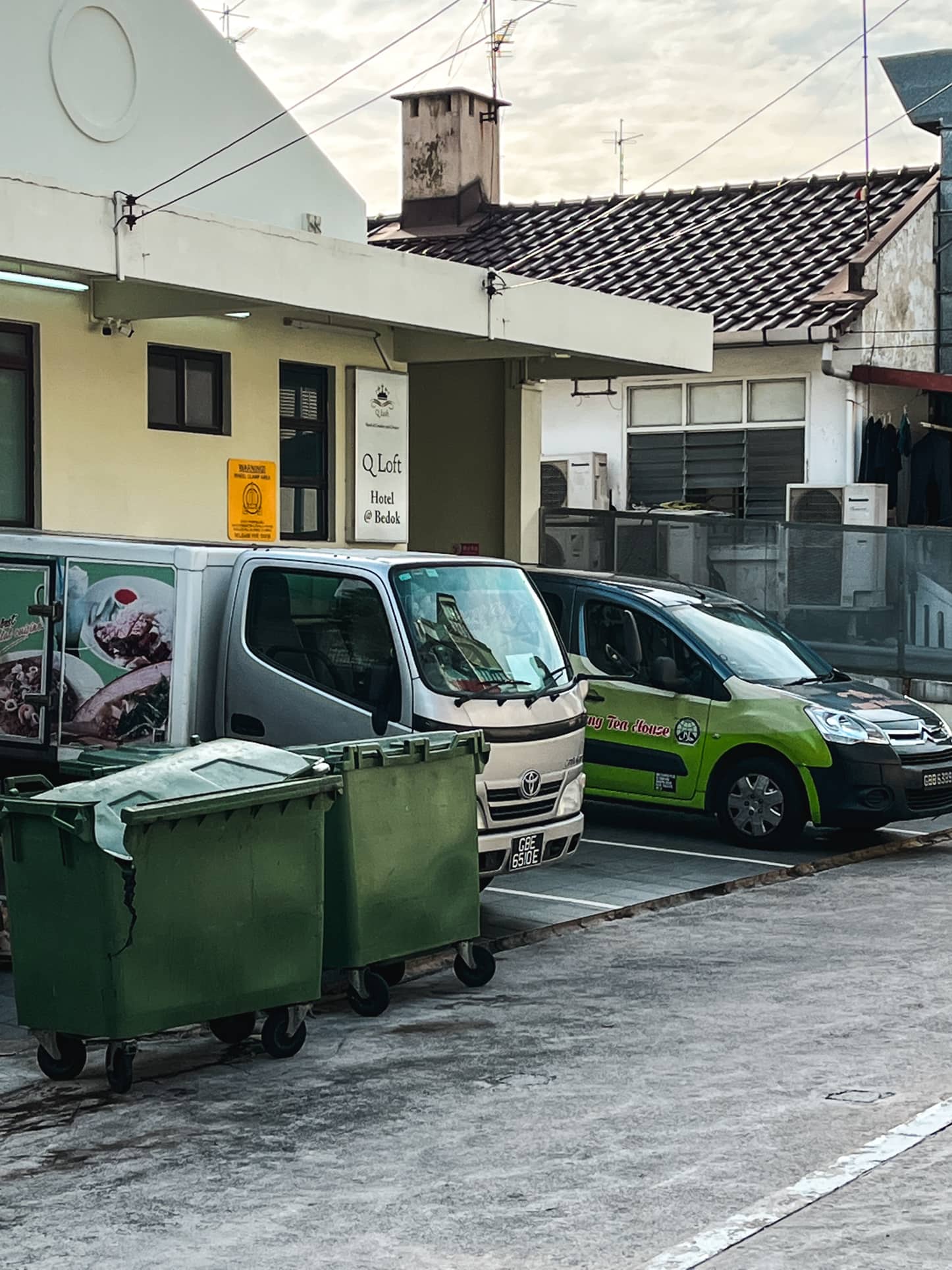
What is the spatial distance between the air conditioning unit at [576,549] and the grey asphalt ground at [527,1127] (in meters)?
11.0

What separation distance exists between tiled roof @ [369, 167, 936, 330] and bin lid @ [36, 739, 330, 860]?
51.8 feet

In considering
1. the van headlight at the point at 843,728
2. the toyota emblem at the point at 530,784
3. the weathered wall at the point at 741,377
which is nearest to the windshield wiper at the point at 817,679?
the van headlight at the point at 843,728

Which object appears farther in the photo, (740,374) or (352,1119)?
(740,374)

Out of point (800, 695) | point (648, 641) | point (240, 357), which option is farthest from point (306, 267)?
point (800, 695)

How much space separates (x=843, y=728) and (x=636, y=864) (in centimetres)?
176

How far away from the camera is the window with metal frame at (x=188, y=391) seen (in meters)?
14.7

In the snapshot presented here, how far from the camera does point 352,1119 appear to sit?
6668 mm

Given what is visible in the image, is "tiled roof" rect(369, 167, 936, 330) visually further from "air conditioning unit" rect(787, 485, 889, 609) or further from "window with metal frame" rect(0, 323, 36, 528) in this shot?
"window with metal frame" rect(0, 323, 36, 528)

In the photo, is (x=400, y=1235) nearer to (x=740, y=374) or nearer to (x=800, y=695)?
(x=800, y=695)

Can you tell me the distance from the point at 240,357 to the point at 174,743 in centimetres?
620

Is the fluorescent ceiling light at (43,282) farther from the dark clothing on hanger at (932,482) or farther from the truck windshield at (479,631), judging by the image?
the dark clothing on hanger at (932,482)

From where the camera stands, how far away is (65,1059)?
7.33 m

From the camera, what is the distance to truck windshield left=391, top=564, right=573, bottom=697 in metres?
9.82

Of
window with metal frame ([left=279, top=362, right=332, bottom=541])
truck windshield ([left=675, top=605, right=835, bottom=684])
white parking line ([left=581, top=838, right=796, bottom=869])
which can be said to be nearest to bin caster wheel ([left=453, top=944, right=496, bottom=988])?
white parking line ([left=581, top=838, right=796, bottom=869])
